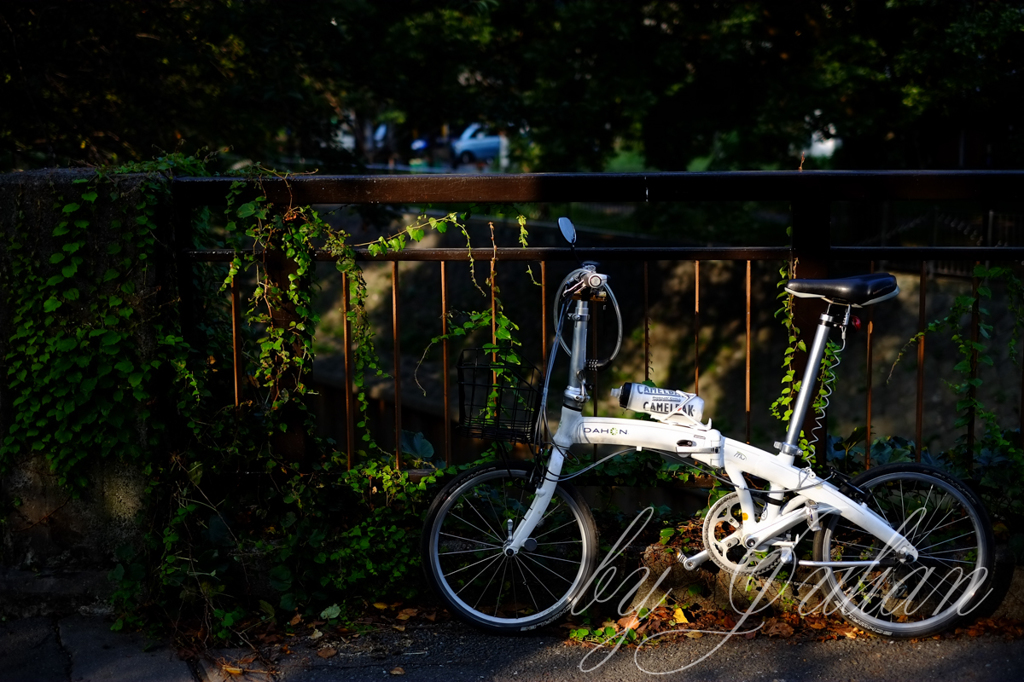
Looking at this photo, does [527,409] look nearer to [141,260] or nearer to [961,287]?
[141,260]

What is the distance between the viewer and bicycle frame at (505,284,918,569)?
11.5 ft

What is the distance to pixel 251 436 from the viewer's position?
4.16 metres

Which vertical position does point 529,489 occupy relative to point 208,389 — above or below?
below

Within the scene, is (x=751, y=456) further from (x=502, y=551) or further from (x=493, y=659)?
(x=493, y=659)

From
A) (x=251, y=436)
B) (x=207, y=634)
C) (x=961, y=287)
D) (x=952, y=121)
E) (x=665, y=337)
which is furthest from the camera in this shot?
(x=665, y=337)

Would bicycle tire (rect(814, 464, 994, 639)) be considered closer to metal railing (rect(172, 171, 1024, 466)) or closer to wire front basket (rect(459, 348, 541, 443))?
metal railing (rect(172, 171, 1024, 466))

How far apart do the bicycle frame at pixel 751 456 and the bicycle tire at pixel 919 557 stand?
10 centimetres

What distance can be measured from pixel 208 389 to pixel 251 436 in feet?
1.10

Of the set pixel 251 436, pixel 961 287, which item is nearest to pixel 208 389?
pixel 251 436

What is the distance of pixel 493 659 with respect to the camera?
11.8 ft

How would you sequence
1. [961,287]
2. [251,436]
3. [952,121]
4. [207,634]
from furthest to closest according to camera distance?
[952,121], [961,287], [251,436], [207,634]

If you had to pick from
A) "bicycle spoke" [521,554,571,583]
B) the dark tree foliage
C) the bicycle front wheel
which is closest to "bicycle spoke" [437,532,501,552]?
the bicycle front wheel

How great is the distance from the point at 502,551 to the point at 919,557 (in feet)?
5.25

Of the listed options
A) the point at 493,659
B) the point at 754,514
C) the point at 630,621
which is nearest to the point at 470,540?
the point at 493,659
